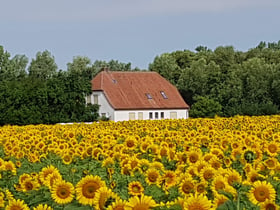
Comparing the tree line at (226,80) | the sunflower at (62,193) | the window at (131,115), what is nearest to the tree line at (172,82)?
the tree line at (226,80)

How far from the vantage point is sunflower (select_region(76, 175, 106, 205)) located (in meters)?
3.21

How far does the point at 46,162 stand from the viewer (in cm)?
651

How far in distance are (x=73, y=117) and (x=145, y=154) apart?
29598mm

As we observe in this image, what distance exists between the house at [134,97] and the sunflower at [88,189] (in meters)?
42.3

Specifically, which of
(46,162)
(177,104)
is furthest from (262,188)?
(177,104)

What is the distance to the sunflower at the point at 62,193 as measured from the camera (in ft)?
11.2

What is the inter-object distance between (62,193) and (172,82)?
57460 mm

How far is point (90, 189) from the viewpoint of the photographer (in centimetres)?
325

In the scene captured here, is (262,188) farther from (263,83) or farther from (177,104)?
(263,83)

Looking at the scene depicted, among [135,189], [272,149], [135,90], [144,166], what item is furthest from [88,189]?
[135,90]

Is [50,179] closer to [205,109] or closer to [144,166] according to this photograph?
[144,166]

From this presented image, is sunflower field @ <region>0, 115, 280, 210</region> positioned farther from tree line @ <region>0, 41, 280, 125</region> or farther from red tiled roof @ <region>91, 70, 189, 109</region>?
red tiled roof @ <region>91, 70, 189, 109</region>

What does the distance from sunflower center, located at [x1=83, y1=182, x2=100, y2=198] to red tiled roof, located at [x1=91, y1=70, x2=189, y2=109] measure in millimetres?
42458

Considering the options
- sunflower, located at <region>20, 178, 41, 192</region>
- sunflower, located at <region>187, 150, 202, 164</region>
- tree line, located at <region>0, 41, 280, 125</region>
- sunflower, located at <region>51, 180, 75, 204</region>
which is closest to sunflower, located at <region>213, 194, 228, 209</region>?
sunflower, located at <region>51, 180, 75, 204</region>
